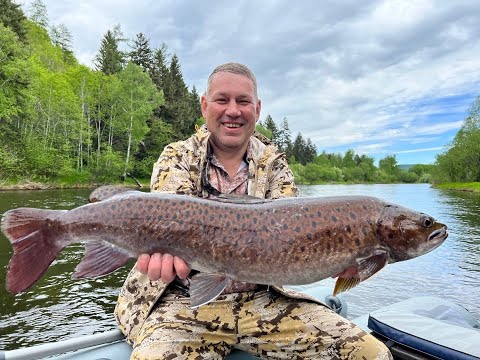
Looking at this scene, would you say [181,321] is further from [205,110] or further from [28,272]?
[205,110]

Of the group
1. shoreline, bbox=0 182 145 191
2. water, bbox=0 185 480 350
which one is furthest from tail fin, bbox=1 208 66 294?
shoreline, bbox=0 182 145 191

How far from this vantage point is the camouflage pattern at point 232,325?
3.26 m

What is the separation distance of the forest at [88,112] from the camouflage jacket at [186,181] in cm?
2024

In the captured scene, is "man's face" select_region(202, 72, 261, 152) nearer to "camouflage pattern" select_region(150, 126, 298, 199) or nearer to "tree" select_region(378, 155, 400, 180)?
"camouflage pattern" select_region(150, 126, 298, 199)

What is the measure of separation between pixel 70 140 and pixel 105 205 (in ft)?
180

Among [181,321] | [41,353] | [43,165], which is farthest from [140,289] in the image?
[43,165]

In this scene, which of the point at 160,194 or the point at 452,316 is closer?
the point at 160,194

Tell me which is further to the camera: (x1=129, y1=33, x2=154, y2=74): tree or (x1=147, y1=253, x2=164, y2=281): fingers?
(x1=129, y1=33, x2=154, y2=74): tree

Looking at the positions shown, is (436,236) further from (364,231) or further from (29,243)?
(29,243)

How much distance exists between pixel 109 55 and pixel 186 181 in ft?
231

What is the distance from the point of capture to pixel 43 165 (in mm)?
43594

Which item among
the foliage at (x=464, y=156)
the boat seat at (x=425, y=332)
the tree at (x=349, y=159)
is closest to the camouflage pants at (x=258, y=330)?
the boat seat at (x=425, y=332)

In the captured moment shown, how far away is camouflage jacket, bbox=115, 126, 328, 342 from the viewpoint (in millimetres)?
3582

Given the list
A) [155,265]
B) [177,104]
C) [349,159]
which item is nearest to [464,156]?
[177,104]
